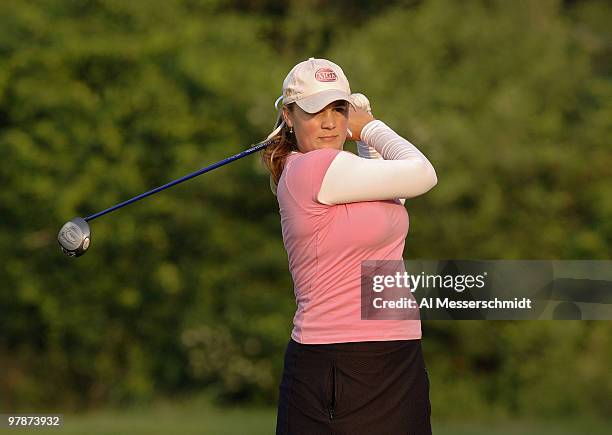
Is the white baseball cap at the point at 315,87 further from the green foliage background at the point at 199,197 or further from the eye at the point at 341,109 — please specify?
the green foliage background at the point at 199,197

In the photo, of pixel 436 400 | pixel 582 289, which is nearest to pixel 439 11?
pixel 436 400

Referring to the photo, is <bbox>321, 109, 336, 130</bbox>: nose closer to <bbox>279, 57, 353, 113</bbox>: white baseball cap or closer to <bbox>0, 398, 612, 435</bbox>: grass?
<bbox>279, 57, 353, 113</bbox>: white baseball cap

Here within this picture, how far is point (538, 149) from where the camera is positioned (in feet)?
48.3

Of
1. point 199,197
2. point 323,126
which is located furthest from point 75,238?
point 199,197

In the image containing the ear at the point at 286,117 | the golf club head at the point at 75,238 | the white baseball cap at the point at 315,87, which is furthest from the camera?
the golf club head at the point at 75,238

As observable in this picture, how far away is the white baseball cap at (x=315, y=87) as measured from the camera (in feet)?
10.0

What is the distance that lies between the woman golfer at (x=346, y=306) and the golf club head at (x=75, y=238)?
89 centimetres

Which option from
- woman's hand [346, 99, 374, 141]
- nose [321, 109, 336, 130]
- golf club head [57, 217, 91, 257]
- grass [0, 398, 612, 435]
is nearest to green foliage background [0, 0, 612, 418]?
grass [0, 398, 612, 435]

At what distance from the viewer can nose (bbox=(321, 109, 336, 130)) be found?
3.08 meters

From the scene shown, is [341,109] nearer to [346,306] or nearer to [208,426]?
[346,306]

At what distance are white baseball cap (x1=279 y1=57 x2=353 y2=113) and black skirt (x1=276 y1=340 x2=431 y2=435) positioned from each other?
2.09 feet

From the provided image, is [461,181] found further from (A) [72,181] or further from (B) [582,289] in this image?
(B) [582,289]

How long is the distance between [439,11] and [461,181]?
2709 millimetres

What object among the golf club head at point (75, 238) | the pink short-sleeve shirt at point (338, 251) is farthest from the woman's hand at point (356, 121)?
the golf club head at point (75, 238)
